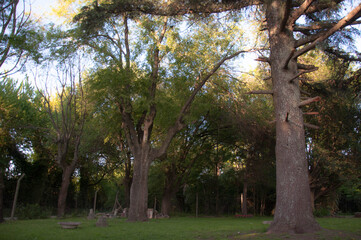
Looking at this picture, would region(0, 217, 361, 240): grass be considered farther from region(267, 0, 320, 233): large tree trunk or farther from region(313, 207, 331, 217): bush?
region(313, 207, 331, 217): bush

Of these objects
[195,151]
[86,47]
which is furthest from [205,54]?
[195,151]

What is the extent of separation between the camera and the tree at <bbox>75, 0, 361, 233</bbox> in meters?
8.05

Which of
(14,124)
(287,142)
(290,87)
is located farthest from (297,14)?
(14,124)

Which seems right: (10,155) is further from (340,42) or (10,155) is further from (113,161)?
(340,42)

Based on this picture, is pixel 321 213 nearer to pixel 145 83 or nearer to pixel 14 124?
pixel 145 83

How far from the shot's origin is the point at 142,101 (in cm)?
1553

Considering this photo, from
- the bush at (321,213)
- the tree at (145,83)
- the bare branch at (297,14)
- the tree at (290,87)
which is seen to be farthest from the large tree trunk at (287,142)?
the bush at (321,213)

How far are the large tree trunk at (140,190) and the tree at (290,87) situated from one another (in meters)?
8.30

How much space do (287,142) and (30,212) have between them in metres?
16.4

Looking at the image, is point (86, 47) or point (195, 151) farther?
point (195, 151)

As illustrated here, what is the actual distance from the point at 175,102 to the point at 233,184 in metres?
15.3

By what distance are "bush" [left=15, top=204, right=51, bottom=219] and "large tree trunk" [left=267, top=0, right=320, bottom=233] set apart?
15.4m

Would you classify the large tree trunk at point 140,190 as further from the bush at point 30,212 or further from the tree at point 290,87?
the tree at point 290,87

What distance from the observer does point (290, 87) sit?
29.8 feet
